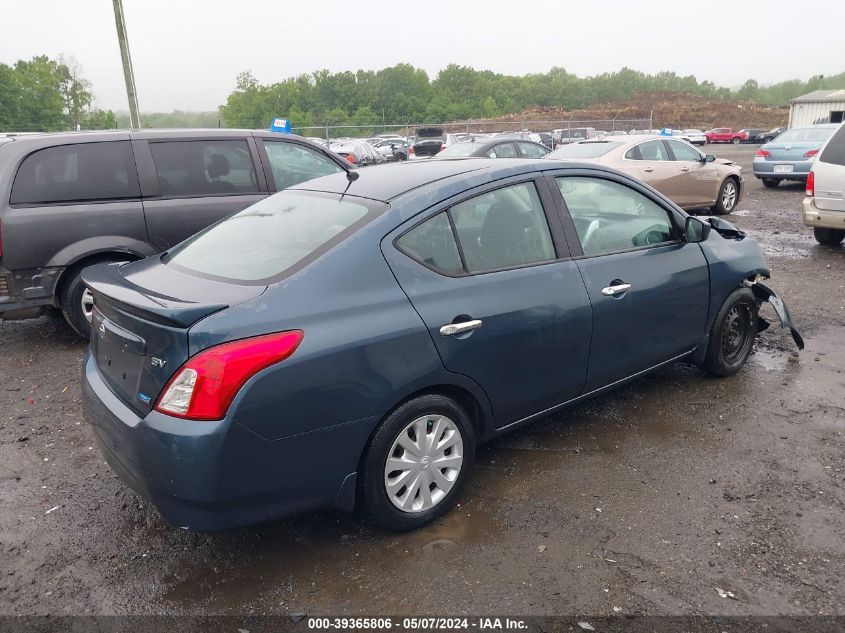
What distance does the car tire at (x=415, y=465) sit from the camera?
9.48ft

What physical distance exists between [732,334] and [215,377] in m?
3.81

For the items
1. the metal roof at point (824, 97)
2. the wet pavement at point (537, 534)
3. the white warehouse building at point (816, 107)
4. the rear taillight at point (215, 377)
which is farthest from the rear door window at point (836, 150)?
the metal roof at point (824, 97)

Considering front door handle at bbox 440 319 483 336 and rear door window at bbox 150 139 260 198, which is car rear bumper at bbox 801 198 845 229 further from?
front door handle at bbox 440 319 483 336

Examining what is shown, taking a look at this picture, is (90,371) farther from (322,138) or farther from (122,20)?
(322,138)

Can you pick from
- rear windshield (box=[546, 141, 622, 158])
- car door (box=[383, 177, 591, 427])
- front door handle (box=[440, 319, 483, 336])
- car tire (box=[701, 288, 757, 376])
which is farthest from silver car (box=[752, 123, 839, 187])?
front door handle (box=[440, 319, 483, 336])

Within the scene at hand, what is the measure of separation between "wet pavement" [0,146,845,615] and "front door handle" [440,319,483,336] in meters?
0.91

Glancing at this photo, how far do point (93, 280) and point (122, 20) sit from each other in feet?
40.7

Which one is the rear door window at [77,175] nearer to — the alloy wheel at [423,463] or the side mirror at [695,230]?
the alloy wheel at [423,463]


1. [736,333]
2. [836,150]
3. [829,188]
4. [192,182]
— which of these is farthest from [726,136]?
[192,182]

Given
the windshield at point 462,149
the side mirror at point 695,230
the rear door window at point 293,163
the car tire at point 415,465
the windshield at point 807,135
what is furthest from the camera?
the windshield at point 807,135

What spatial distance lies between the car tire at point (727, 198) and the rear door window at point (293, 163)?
8.85 metres

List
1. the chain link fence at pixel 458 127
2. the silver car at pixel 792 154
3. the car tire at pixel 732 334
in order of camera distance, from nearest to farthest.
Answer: the car tire at pixel 732 334 < the silver car at pixel 792 154 < the chain link fence at pixel 458 127

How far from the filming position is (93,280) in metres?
3.21

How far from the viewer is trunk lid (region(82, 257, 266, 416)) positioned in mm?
2566
